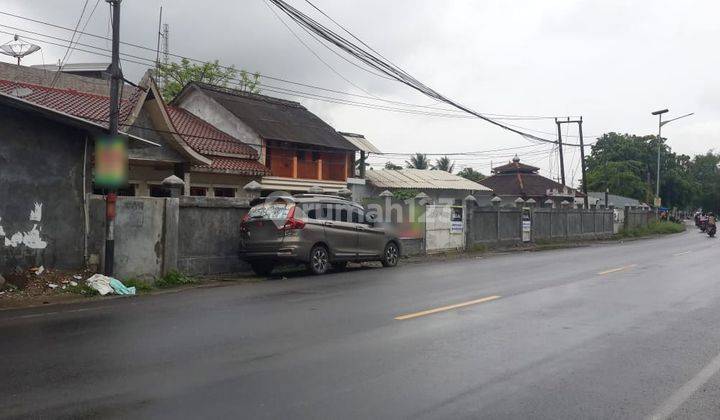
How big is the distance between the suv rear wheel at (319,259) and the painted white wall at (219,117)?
1405cm

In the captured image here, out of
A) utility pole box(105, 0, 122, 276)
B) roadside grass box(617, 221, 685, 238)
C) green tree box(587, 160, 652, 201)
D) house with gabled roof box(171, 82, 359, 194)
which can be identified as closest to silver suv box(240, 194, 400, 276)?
utility pole box(105, 0, 122, 276)

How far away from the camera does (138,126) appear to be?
20750mm

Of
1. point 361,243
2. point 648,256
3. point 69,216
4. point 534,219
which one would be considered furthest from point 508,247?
point 69,216

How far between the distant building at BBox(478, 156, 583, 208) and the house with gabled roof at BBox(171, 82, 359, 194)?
1887 cm

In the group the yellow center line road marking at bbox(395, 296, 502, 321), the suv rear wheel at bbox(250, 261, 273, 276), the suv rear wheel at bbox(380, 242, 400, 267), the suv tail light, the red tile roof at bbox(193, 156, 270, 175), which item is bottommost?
the yellow center line road marking at bbox(395, 296, 502, 321)

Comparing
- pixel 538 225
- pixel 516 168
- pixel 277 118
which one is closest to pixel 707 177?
pixel 516 168

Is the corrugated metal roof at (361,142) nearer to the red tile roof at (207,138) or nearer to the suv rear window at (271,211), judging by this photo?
the red tile roof at (207,138)

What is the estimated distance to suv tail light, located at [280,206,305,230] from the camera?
1433 cm

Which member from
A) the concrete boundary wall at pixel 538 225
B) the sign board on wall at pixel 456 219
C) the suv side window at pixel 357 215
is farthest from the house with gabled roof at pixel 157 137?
the concrete boundary wall at pixel 538 225

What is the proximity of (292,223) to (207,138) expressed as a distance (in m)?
12.6

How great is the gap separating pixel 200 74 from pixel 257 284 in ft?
101

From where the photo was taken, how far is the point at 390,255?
17656mm

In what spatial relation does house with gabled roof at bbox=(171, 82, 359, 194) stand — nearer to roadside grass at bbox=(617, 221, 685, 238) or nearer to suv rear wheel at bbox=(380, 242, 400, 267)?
suv rear wheel at bbox=(380, 242, 400, 267)

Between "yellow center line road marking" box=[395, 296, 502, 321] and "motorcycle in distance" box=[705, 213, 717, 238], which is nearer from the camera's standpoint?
"yellow center line road marking" box=[395, 296, 502, 321]
